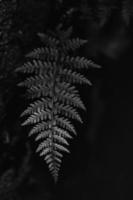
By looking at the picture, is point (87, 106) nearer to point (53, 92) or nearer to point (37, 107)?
point (53, 92)

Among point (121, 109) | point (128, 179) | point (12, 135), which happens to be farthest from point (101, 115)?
point (12, 135)

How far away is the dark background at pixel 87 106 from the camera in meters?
2.62

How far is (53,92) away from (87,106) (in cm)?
113

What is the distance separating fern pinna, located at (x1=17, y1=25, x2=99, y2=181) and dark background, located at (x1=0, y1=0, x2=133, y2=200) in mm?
218

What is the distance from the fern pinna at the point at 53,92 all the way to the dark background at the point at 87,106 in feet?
0.72

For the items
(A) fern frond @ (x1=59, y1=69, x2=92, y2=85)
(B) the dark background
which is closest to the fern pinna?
(A) fern frond @ (x1=59, y1=69, x2=92, y2=85)

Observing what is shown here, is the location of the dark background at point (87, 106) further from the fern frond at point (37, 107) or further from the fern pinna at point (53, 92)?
the fern frond at point (37, 107)

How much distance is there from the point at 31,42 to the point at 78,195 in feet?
6.36

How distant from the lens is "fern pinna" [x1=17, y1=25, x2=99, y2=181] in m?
2.26

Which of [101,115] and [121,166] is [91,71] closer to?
[101,115]

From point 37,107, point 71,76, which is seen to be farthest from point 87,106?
point 37,107

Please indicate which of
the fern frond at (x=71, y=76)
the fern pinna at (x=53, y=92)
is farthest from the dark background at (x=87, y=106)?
the fern frond at (x=71, y=76)

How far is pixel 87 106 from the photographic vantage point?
3496 mm

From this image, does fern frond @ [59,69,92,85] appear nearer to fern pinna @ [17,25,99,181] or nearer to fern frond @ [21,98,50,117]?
fern pinna @ [17,25,99,181]
